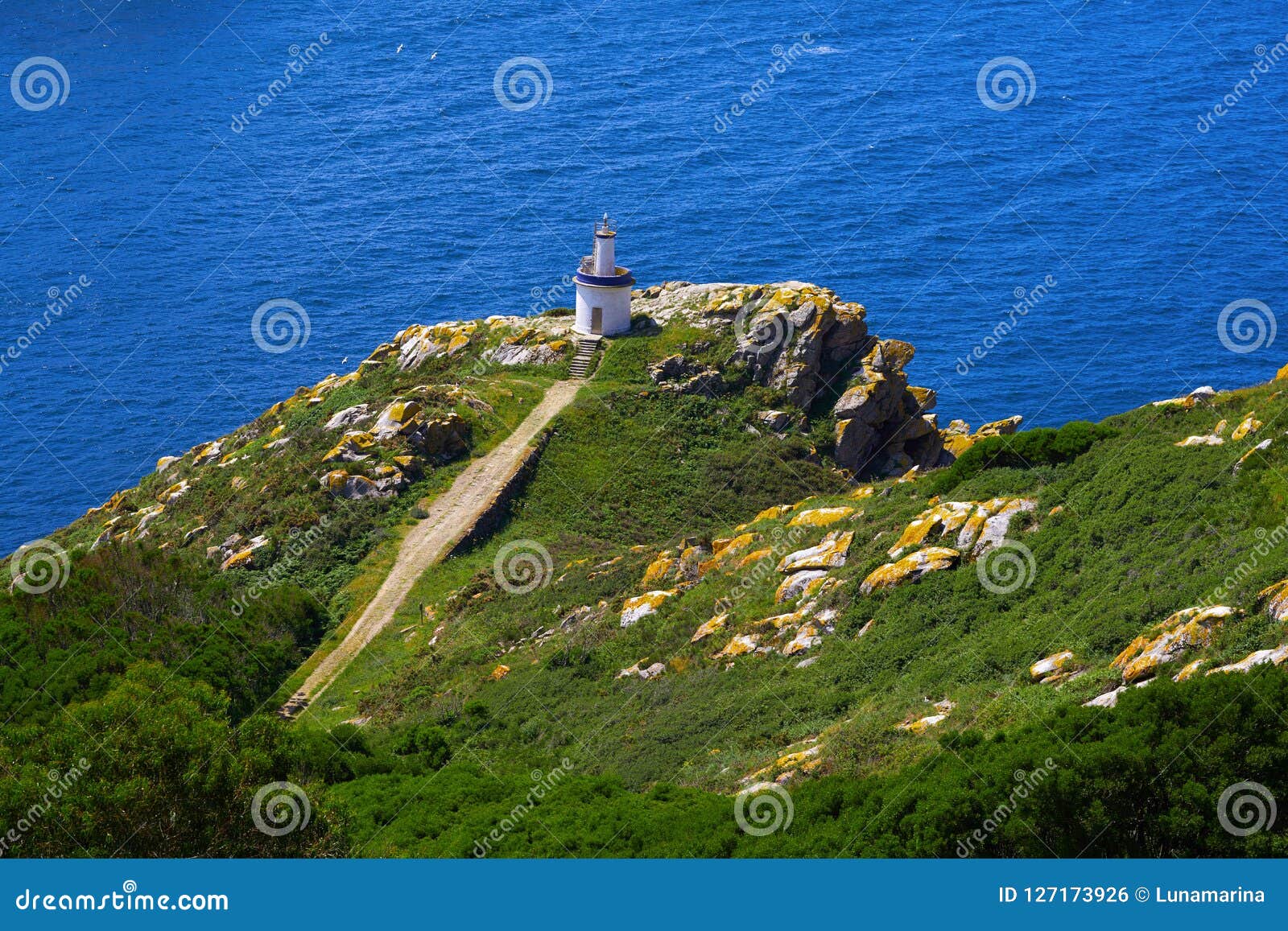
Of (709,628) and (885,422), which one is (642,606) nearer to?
(709,628)

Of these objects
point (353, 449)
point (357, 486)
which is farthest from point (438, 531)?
point (353, 449)

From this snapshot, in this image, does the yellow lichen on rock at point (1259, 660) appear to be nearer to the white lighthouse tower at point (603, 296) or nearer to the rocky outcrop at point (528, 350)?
the white lighthouse tower at point (603, 296)

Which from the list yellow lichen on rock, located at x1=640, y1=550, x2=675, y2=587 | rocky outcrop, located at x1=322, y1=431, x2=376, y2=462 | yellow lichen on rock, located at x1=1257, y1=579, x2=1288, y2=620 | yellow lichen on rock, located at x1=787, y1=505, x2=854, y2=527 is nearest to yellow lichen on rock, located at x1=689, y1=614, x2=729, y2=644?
yellow lichen on rock, located at x1=640, y1=550, x2=675, y2=587

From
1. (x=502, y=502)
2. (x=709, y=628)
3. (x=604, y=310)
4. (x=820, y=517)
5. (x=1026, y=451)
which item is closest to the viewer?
(x=709, y=628)

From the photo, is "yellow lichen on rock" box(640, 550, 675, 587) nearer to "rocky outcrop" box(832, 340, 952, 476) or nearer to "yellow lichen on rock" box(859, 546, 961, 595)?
"yellow lichen on rock" box(859, 546, 961, 595)

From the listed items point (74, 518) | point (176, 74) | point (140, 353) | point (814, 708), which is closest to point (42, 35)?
point (176, 74)

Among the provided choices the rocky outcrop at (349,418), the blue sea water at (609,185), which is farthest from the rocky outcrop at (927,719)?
the blue sea water at (609,185)
